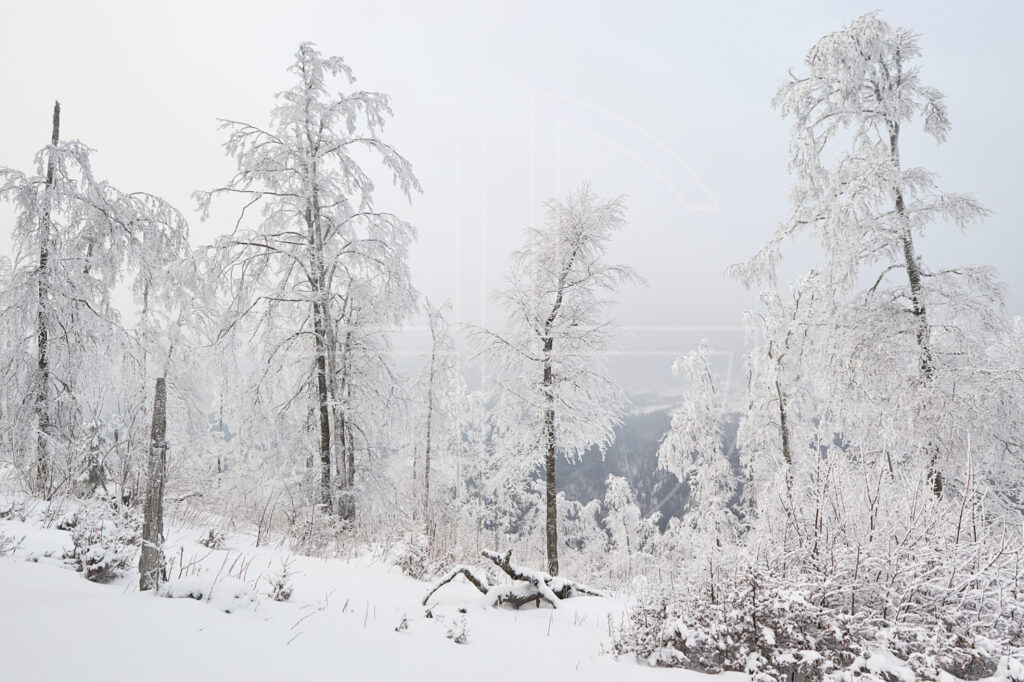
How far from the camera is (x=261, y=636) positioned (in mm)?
2416

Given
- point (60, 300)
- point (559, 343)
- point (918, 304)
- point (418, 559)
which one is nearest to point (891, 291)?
point (918, 304)

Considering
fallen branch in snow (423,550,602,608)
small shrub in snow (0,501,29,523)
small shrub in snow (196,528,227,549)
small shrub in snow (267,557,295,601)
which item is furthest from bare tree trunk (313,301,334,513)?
small shrub in snow (267,557,295,601)

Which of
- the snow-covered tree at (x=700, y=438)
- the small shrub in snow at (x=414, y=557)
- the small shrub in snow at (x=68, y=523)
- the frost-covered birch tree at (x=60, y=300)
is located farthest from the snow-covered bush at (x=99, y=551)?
the snow-covered tree at (x=700, y=438)

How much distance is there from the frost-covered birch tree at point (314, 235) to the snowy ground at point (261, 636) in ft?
22.6

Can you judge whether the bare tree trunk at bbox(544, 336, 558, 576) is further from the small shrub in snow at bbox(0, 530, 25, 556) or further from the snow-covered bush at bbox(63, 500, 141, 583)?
the small shrub in snow at bbox(0, 530, 25, 556)

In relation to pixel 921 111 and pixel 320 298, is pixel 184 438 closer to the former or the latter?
pixel 320 298

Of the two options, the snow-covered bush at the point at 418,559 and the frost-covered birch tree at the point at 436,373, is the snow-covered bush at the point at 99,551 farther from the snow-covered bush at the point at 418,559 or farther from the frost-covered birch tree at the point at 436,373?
the frost-covered birch tree at the point at 436,373

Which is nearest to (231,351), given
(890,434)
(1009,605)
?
(1009,605)

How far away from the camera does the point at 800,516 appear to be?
3.66 metres

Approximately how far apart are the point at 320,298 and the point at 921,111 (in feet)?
39.2

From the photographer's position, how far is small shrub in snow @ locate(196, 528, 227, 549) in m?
4.57

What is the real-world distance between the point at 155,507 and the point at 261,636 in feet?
3.68

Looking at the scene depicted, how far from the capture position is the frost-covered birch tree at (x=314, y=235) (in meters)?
10.0

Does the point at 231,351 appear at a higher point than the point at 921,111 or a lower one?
lower
